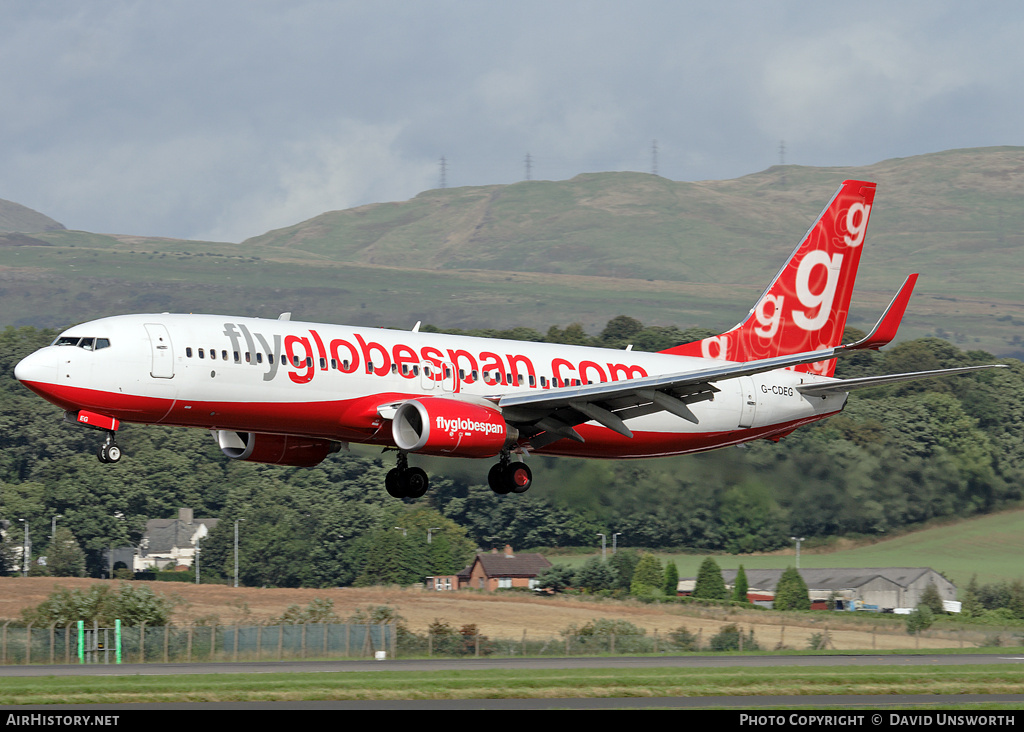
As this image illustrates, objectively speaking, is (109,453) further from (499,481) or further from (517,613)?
(517,613)

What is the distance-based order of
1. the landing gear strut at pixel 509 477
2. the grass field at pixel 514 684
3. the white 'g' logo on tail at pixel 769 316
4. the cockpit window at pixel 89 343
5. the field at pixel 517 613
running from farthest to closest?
the field at pixel 517 613
the white 'g' logo on tail at pixel 769 316
the landing gear strut at pixel 509 477
the cockpit window at pixel 89 343
the grass field at pixel 514 684

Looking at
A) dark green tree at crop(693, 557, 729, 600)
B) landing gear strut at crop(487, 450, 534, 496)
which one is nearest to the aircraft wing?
landing gear strut at crop(487, 450, 534, 496)

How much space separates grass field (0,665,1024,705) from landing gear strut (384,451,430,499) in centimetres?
593

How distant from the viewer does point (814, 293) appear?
52.5 metres

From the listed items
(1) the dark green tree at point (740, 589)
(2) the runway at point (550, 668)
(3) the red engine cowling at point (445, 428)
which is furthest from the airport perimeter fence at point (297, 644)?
(3) the red engine cowling at point (445, 428)

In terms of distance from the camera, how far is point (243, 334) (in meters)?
38.0

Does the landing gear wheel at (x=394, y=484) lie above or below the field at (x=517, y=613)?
above

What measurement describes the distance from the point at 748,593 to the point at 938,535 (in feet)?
69.7

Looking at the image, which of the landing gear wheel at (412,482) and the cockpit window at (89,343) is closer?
the cockpit window at (89,343)

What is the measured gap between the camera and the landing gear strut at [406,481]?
43.2 metres

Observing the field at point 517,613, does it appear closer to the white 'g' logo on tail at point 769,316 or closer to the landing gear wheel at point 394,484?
the white 'g' logo on tail at point 769,316

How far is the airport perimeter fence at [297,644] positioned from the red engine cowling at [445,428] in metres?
20.3
